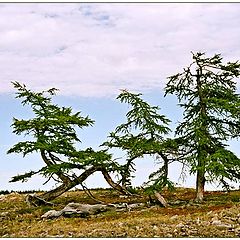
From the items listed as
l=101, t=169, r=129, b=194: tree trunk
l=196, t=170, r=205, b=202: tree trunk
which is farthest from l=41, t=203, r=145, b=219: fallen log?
l=196, t=170, r=205, b=202: tree trunk

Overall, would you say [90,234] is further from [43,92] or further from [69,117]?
[43,92]

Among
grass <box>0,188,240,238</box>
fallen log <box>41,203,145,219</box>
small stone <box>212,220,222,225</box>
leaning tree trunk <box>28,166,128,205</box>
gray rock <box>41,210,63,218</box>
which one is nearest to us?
grass <box>0,188,240,238</box>

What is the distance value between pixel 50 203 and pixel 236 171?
658 centimetres

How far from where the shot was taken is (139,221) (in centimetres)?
1656

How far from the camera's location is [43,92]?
70.5ft

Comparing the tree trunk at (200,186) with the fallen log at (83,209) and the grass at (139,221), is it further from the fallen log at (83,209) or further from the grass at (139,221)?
the fallen log at (83,209)

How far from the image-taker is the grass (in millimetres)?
15375

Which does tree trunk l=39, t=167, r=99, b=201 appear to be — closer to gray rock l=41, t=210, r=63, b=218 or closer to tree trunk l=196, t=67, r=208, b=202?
gray rock l=41, t=210, r=63, b=218

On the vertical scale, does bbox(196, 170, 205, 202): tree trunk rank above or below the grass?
above

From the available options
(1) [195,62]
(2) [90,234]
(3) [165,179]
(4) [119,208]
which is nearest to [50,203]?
(4) [119,208]

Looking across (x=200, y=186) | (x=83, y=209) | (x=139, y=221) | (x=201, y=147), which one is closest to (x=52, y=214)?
(x=83, y=209)

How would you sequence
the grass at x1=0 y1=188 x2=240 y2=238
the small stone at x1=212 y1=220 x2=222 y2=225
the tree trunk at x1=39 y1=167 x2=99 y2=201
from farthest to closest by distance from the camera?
the tree trunk at x1=39 y1=167 x2=99 y2=201
the small stone at x1=212 y1=220 x2=222 y2=225
the grass at x1=0 y1=188 x2=240 y2=238

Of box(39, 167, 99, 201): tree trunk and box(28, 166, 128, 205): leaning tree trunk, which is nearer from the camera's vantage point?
box(28, 166, 128, 205): leaning tree trunk

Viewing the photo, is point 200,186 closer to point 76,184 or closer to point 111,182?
point 111,182
